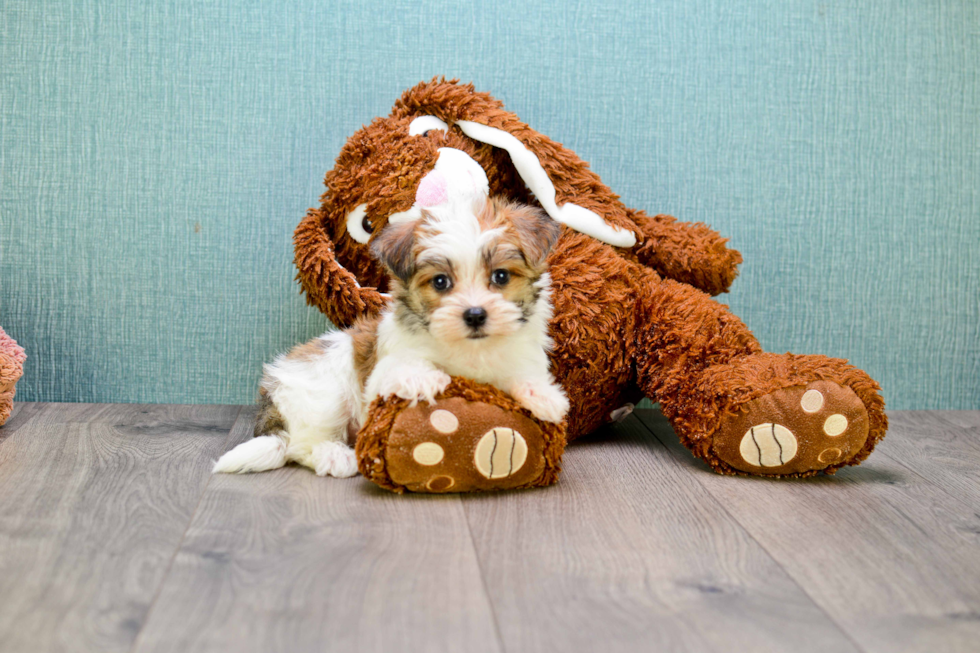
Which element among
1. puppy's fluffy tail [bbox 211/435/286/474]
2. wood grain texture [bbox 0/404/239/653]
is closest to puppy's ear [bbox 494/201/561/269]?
puppy's fluffy tail [bbox 211/435/286/474]

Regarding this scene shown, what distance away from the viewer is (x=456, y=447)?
160cm

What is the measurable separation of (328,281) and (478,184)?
43cm

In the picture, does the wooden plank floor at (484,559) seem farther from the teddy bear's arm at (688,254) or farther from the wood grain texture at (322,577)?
the teddy bear's arm at (688,254)

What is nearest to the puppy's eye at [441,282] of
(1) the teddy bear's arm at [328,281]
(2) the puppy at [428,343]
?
(2) the puppy at [428,343]

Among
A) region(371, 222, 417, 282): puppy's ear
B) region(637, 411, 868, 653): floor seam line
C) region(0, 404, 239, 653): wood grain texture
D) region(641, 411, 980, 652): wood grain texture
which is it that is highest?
region(371, 222, 417, 282): puppy's ear

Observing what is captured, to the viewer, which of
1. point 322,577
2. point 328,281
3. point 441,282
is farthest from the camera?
point 328,281

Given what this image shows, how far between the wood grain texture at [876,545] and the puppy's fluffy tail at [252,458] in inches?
36.6

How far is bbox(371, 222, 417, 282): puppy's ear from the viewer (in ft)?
5.20

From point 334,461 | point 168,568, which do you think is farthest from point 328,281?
point 168,568

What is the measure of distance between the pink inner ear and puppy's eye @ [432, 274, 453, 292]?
1.01 feet

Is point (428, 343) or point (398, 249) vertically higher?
point (398, 249)

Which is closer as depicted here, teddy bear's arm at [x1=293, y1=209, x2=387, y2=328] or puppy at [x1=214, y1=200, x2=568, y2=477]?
puppy at [x1=214, y1=200, x2=568, y2=477]

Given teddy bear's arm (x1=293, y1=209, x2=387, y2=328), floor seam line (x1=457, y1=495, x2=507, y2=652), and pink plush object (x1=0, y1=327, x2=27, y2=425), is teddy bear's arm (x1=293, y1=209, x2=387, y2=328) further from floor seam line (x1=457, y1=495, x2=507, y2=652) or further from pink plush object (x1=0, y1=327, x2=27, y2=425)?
pink plush object (x1=0, y1=327, x2=27, y2=425)

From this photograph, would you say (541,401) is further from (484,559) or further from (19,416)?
(19,416)
